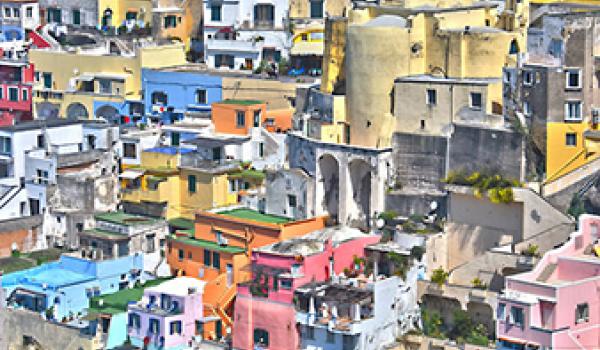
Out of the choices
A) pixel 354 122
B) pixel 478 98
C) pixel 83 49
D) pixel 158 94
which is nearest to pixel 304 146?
pixel 354 122

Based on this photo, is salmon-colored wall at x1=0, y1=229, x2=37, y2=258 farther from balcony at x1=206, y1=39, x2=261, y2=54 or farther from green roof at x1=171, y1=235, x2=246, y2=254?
balcony at x1=206, y1=39, x2=261, y2=54

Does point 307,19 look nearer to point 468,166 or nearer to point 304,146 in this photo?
point 304,146

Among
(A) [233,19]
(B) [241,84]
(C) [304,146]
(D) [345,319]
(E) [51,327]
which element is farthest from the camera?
(A) [233,19]

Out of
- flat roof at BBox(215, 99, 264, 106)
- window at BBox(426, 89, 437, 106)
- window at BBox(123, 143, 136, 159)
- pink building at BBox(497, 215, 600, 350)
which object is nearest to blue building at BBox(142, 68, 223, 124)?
flat roof at BBox(215, 99, 264, 106)

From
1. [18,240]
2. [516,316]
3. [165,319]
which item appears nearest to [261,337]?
[165,319]

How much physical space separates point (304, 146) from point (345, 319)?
9088 millimetres

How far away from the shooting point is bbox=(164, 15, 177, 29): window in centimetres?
7619

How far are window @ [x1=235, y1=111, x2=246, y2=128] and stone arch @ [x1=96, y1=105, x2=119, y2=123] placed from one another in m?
7.71

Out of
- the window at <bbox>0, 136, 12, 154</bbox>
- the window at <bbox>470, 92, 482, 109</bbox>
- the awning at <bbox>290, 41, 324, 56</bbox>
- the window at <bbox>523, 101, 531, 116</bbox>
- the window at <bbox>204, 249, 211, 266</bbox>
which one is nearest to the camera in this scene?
the window at <bbox>523, 101, 531, 116</bbox>

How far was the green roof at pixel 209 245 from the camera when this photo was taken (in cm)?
5803

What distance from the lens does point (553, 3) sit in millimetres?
64375

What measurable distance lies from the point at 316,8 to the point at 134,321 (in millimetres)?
20361

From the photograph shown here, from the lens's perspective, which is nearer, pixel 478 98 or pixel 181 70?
pixel 478 98

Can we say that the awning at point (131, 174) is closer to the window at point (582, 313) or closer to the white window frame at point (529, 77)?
the white window frame at point (529, 77)
